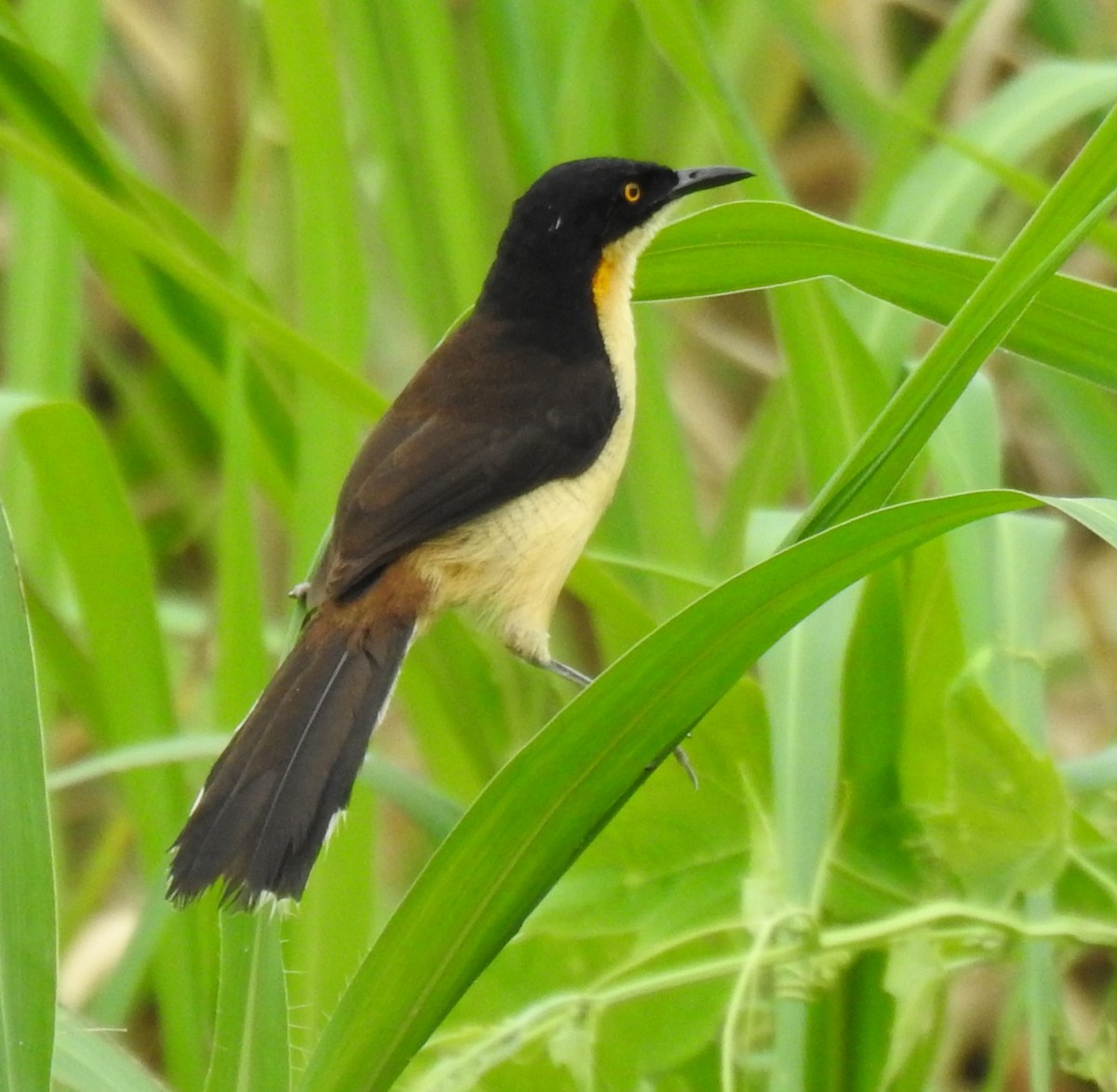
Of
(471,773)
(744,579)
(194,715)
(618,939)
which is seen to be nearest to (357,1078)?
(618,939)

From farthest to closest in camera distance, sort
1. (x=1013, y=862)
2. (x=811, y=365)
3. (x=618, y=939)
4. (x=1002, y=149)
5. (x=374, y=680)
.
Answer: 1. (x=1002, y=149)
2. (x=811, y=365)
3. (x=374, y=680)
4. (x=618, y=939)
5. (x=1013, y=862)

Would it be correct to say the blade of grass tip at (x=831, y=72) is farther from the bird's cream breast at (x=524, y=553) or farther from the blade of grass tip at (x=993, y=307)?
the blade of grass tip at (x=993, y=307)

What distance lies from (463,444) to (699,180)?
0.58 meters

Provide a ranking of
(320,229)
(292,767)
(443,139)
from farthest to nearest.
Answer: (443,139), (320,229), (292,767)

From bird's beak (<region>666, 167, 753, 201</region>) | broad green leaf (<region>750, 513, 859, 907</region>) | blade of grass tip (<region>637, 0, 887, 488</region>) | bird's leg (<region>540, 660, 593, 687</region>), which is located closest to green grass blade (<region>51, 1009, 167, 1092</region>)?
broad green leaf (<region>750, 513, 859, 907</region>)

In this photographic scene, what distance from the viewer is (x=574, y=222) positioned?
8.89 feet

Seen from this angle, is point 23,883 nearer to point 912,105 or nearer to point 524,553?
point 524,553

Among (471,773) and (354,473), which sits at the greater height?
(354,473)

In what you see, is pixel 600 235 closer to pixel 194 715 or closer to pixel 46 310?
pixel 46 310

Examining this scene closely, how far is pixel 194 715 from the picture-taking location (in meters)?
4.37

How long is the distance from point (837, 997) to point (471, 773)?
2.60ft

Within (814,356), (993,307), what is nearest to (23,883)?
(993,307)

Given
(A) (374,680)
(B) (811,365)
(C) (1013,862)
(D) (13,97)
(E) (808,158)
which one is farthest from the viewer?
(E) (808,158)

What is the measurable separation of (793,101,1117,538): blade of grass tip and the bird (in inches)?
27.6
